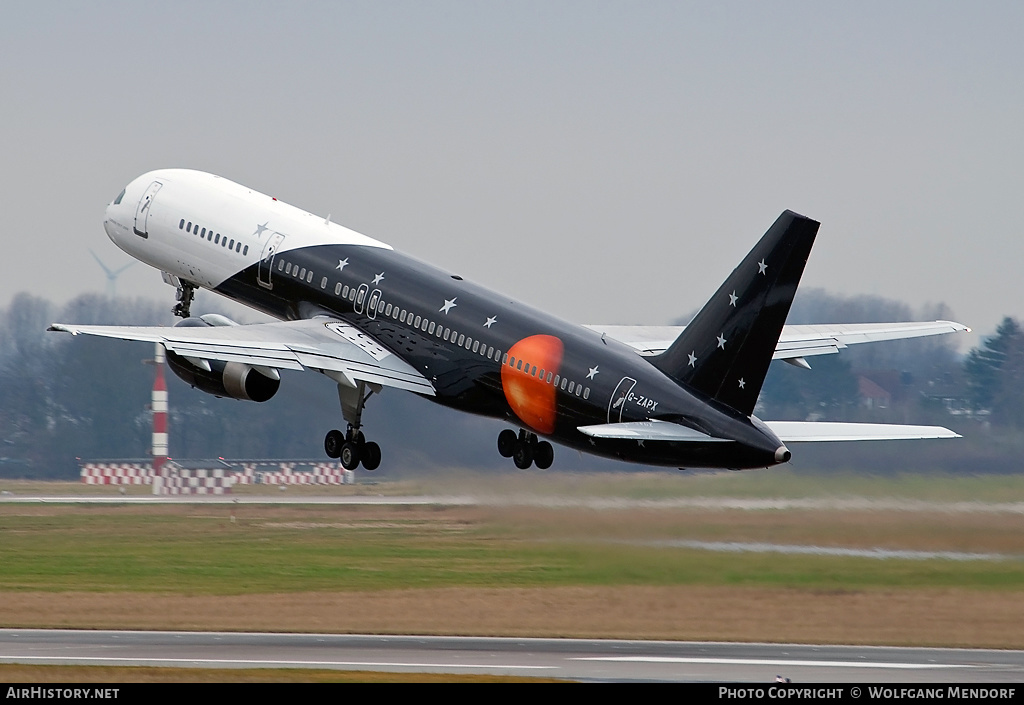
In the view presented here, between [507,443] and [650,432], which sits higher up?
[650,432]

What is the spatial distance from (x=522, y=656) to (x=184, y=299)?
1482 centimetres

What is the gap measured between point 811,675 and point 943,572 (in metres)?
6.30

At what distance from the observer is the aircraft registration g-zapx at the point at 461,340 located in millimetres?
39750

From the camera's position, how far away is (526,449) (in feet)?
157

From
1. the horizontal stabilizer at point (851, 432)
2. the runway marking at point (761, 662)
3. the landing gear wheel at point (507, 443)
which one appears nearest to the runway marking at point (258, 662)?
the runway marking at point (761, 662)

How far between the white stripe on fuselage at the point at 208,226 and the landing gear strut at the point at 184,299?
0.61m

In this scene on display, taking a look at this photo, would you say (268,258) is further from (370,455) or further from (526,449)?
(526,449)

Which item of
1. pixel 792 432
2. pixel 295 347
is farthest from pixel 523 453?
pixel 792 432

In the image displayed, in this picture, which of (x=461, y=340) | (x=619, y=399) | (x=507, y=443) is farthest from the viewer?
(x=507, y=443)

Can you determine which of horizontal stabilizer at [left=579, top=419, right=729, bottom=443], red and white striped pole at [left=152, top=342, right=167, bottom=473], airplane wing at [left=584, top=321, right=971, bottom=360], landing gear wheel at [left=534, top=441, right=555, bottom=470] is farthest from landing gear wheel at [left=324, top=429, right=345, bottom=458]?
red and white striped pole at [left=152, top=342, right=167, bottom=473]
